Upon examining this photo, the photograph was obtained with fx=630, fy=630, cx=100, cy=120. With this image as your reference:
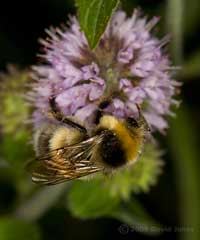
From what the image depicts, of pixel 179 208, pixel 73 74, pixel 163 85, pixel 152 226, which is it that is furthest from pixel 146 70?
pixel 179 208

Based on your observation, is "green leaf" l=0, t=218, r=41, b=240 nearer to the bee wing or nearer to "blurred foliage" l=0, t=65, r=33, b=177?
"blurred foliage" l=0, t=65, r=33, b=177

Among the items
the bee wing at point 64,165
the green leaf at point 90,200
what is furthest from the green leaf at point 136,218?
the bee wing at point 64,165

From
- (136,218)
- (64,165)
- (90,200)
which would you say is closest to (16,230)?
(90,200)

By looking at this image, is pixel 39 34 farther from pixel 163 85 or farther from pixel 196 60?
pixel 163 85

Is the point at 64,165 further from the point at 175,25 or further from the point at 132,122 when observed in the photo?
the point at 175,25

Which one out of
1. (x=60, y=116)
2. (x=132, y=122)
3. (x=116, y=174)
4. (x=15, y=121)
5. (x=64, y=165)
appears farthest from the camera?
(x=15, y=121)
